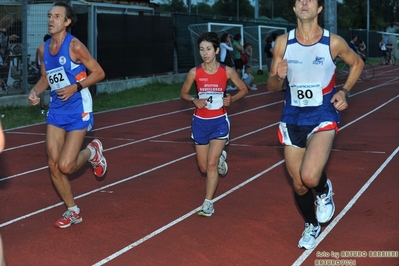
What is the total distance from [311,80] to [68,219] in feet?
A: 8.76

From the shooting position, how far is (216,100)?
305 inches

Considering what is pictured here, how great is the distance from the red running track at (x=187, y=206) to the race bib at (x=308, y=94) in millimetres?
1223

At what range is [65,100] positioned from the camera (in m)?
6.99

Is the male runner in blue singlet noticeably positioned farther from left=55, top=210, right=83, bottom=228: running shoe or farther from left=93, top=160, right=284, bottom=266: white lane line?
left=55, top=210, right=83, bottom=228: running shoe

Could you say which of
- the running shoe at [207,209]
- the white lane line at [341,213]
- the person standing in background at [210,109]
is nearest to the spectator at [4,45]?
the white lane line at [341,213]

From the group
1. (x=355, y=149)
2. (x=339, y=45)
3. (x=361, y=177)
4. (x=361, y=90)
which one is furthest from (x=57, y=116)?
(x=361, y=90)

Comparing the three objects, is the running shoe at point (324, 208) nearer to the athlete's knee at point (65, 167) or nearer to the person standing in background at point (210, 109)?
the person standing in background at point (210, 109)

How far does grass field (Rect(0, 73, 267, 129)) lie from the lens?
15.5 metres

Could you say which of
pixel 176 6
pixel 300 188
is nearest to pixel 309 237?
pixel 300 188

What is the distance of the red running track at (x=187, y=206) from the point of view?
6141 mm

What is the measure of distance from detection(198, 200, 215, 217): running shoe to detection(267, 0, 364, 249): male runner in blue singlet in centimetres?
135

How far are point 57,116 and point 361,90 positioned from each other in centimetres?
1796

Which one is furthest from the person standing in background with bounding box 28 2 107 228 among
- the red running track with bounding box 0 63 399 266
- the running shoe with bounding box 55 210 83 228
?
the red running track with bounding box 0 63 399 266

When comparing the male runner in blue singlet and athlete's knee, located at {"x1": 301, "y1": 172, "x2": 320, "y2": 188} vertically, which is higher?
the male runner in blue singlet
